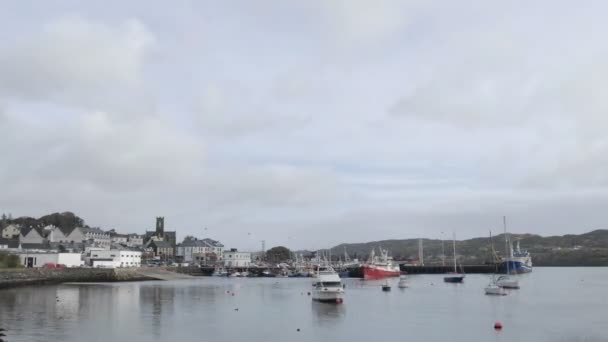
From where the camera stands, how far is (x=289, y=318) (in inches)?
1953

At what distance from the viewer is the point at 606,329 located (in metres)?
42.6

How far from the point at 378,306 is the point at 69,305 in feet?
106

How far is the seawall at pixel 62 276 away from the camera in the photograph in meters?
85.5

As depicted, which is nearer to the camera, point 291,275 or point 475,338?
point 475,338

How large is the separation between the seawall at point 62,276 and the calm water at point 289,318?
640 inches

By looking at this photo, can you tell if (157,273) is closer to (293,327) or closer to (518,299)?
(518,299)

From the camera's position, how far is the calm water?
3866 cm

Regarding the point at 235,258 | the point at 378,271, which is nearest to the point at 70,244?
the point at 235,258

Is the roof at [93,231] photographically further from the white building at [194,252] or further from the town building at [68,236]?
the white building at [194,252]

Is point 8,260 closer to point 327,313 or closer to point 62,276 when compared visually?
point 62,276

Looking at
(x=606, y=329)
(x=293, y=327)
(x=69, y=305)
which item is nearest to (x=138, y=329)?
(x=293, y=327)

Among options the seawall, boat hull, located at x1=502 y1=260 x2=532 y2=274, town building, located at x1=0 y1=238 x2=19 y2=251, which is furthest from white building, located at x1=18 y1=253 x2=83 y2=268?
boat hull, located at x1=502 y1=260 x2=532 y2=274

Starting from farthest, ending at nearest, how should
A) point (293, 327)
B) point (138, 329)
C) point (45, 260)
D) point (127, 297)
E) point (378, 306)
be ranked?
point (45, 260), point (127, 297), point (378, 306), point (293, 327), point (138, 329)

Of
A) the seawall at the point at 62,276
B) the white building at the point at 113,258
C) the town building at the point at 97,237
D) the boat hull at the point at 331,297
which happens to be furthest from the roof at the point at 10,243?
the boat hull at the point at 331,297
